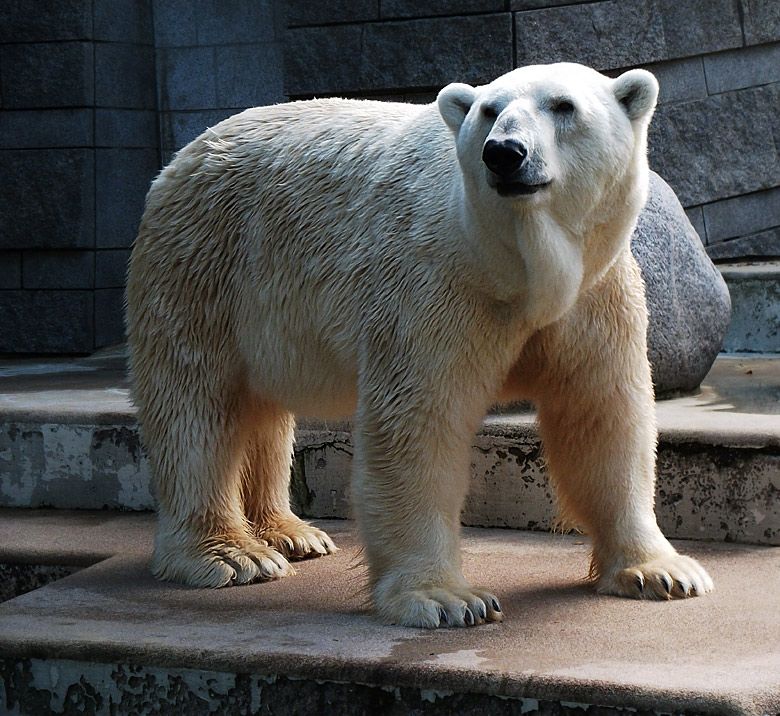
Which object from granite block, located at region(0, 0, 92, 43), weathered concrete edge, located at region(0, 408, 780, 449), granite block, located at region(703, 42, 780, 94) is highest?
granite block, located at region(0, 0, 92, 43)

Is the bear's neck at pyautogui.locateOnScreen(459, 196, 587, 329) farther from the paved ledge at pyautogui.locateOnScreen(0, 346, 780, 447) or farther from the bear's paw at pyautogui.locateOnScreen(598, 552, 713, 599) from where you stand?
the paved ledge at pyautogui.locateOnScreen(0, 346, 780, 447)

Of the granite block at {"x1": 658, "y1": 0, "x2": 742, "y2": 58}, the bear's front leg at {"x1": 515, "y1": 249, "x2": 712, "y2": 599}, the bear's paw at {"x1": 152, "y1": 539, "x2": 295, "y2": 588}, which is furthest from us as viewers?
the granite block at {"x1": 658, "y1": 0, "x2": 742, "y2": 58}

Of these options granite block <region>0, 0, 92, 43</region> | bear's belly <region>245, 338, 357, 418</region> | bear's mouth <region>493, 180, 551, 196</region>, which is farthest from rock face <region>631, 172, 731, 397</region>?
granite block <region>0, 0, 92, 43</region>

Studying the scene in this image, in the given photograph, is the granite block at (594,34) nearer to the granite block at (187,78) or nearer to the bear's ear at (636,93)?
the granite block at (187,78)

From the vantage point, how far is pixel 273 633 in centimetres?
312

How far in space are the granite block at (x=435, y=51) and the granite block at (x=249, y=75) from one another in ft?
4.66

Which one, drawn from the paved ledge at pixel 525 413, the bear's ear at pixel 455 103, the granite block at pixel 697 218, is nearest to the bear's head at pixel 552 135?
the bear's ear at pixel 455 103

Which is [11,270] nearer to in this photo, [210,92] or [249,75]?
[210,92]

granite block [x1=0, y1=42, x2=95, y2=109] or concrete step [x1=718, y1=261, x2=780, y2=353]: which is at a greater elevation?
granite block [x1=0, y1=42, x2=95, y2=109]

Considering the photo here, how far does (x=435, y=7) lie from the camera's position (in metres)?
6.55

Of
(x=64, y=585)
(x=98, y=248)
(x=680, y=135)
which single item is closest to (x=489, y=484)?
(x=64, y=585)


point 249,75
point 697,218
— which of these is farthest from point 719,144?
point 249,75

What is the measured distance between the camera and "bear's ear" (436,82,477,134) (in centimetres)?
303

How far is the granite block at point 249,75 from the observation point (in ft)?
26.3
